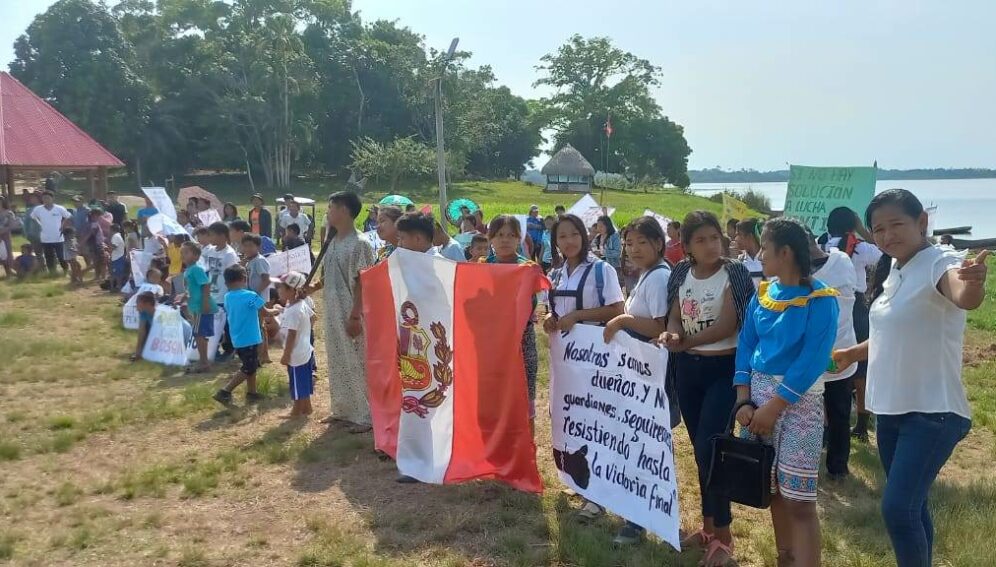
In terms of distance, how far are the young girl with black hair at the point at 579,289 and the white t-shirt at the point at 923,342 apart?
5.36ft

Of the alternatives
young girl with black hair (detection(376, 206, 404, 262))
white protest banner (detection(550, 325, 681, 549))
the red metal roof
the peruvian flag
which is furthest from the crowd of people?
the red metal roof

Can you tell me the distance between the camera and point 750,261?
21.3 feet

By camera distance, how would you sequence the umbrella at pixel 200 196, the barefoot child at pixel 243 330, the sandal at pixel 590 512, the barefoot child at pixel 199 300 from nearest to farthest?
1. the sandal at pixel 590 512
2. the barefoot child at pixel 243 330
3. the barefoot child at pixel 199 300
4. the umbrella at pixel 200 196

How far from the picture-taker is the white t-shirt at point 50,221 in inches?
615

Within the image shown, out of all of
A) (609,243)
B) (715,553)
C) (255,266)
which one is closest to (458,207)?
(609,243)

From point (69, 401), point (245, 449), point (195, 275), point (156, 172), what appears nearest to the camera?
point (245, 449)

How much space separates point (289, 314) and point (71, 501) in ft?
7.69

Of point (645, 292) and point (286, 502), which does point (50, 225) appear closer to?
point (286, 502)

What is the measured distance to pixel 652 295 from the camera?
4105 millimetres

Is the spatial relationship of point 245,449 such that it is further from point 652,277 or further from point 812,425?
point 812,425

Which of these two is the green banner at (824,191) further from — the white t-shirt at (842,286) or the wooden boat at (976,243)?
the wooden boat at (976,243)

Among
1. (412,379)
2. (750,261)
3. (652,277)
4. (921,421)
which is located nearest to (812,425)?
(921,421)

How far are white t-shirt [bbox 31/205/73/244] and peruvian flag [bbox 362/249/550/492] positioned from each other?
43.5 feet

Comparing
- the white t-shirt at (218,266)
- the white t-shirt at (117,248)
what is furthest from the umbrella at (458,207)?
the white t-shirt at (218,266)
